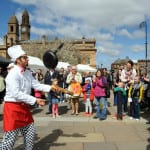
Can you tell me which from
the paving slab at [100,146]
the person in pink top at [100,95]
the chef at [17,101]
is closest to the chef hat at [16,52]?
the chef at [17,101]

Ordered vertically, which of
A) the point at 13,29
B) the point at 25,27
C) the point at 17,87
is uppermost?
the point at 25,27

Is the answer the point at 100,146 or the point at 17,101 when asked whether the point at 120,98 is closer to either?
the point at 100,146

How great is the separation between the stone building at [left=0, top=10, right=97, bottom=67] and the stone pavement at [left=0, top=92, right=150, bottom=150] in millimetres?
54771

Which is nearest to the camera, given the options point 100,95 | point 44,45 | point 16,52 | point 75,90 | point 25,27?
point 16,52

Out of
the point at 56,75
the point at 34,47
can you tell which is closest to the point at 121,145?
the point at 56,75

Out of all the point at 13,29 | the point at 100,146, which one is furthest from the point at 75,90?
the point at 13,29

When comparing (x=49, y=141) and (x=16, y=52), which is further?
(x=49, y=141)

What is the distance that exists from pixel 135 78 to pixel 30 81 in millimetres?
6496

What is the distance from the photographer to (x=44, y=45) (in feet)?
241

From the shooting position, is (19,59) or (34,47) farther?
(34,47)

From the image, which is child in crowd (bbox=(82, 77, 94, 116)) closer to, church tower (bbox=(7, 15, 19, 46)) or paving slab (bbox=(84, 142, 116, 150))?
paving slab (bbox=(84, 142, 116, 150))

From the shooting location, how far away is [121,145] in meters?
7.73

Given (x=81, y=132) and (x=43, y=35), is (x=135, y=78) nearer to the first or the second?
(x=81, y=132)

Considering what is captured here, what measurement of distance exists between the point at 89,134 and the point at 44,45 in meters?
65.3
